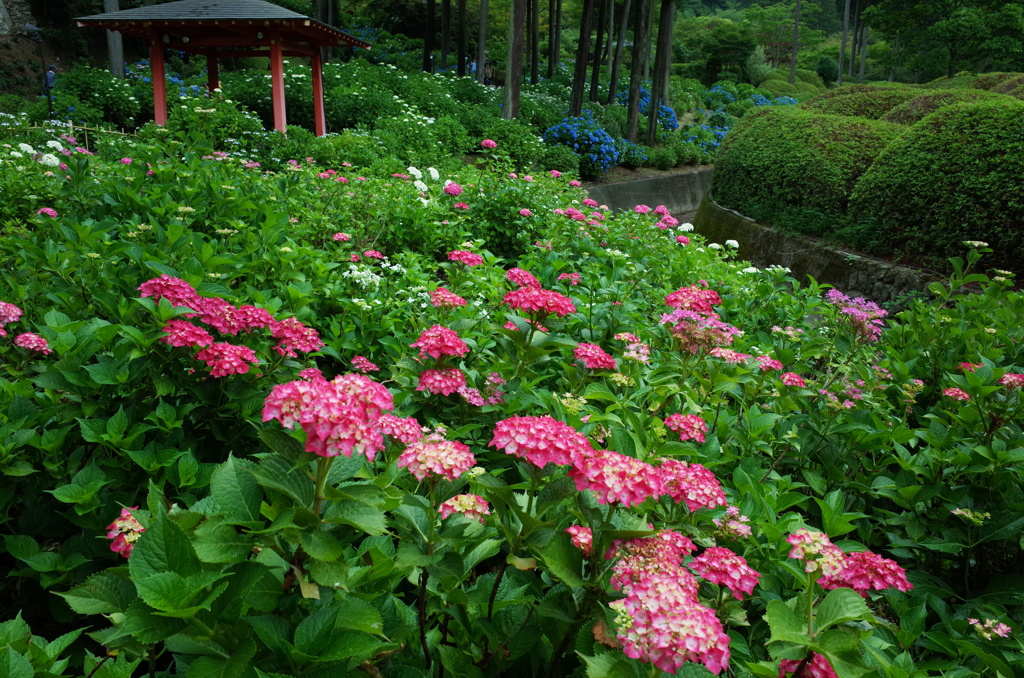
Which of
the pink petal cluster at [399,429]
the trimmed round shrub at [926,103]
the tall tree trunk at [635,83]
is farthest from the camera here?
the tall tree trunk at [635,83]

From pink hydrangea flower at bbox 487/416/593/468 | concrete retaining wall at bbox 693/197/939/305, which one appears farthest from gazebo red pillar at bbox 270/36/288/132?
pink hydrangea flower at bbox 487/416/593/468

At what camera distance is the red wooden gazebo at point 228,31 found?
11.1 metres

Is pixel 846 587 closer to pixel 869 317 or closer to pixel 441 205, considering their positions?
pixel 869 317

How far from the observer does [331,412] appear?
108 centimetres

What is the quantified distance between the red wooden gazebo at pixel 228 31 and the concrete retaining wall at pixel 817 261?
816 centimetres

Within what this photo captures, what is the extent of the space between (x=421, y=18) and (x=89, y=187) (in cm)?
3444

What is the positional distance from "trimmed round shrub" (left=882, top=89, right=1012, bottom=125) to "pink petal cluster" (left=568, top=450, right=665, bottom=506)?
11.3 meters

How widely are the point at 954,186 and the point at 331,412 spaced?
8084mm

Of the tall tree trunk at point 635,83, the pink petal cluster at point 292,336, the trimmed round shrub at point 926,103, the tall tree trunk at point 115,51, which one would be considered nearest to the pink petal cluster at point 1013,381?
the pink petal cluster at point 292,336

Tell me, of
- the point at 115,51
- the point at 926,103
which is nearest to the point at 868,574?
the point at 926,103

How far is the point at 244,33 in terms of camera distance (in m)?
11.9

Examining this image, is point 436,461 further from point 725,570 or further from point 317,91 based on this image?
point 317,91

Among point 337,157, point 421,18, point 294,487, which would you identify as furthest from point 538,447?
point 421,18

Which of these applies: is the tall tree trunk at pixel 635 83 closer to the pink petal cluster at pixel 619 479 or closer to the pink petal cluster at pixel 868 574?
the pink petal cluster at pixel 868 574
